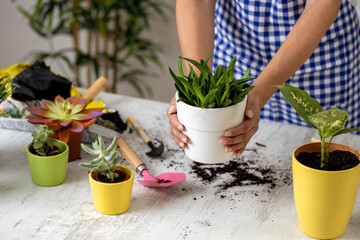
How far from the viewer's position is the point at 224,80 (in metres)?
0.86

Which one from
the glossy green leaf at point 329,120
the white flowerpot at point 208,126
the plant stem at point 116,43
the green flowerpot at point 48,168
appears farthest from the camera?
the plant stem at point 116,43

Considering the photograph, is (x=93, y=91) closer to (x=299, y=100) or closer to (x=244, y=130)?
(x=244, y=130)

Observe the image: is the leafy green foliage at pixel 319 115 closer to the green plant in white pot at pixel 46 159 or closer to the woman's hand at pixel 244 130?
the woman's hand at pixel 244 130

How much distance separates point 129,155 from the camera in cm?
108

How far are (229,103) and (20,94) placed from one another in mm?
616

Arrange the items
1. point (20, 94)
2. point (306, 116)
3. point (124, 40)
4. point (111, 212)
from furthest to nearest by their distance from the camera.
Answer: point (124, 40), point (20, 94), point (111, 212), point (306, 116)

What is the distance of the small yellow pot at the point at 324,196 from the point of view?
31.0 inches

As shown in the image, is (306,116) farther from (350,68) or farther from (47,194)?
(350,68)

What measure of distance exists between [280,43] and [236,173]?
1.54 ft

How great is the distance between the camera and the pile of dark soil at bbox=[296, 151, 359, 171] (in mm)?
809

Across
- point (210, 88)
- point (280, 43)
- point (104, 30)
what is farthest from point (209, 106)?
point (104, 30)

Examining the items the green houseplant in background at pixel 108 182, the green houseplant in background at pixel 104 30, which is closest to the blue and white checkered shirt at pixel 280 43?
the green houseplant in background at pixel 108 182

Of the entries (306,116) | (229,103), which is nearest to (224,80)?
(229,103)

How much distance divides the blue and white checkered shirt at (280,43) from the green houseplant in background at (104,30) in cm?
119
